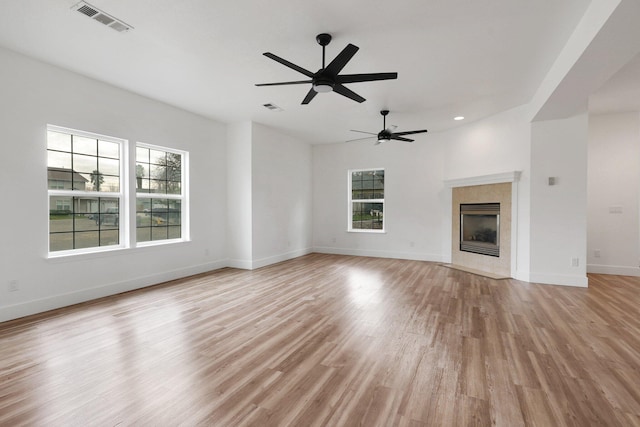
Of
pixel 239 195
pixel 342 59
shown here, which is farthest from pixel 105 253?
pixel 342 59

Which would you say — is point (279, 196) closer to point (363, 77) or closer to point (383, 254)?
point (383, 254)

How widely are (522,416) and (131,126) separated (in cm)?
554

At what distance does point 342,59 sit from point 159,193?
399cm

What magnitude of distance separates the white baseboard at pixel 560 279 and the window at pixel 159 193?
20.1 ft

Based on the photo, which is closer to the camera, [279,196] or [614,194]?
[614,194]

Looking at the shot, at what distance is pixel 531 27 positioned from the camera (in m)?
2.85

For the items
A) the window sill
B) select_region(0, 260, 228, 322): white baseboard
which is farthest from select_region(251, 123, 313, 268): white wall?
the window sill

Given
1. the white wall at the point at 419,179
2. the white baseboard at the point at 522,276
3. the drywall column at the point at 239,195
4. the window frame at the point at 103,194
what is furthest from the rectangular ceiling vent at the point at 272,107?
the white baseboard at the point at 522,276

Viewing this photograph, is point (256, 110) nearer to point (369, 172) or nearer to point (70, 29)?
point (70, 29)

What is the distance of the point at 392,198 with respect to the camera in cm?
744

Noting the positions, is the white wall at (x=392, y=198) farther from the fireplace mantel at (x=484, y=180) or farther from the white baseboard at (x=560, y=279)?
the white baseboard at (x=560, y=279)

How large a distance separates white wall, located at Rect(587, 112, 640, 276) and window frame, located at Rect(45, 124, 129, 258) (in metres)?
8.15

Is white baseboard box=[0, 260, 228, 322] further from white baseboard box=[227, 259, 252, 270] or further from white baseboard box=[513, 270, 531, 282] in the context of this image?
white baseboard box=[513, 270, 531, 282]

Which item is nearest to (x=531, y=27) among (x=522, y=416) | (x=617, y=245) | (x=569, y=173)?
(x=569, y=173)
